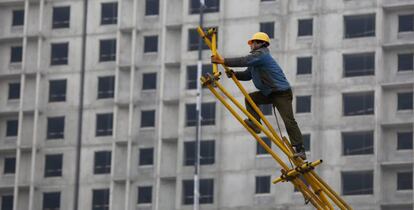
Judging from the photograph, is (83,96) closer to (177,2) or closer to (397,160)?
(177,2)

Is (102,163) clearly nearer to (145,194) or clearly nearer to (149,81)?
(145,194)

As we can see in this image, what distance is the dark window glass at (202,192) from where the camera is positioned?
146750mm

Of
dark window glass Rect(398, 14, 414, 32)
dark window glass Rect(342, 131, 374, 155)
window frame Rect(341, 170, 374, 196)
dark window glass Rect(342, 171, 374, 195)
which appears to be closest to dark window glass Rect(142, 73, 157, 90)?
dark window glass Rect(342, 131, 374, 155)

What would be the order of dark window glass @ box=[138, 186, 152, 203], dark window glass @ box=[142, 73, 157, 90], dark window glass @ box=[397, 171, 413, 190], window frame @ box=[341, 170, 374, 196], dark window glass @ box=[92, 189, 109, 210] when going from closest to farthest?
dark window glass @ box=[397, 171, 413, 190], window frame @ box=[341, 170, 374, 196], dark window glass @ box=[138, 186, 152, 203], dark window glass @ box=[92, 189, 109, 210], dark window glass @ box=[142, 73, 157, 90]

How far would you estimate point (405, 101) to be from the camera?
462 ft

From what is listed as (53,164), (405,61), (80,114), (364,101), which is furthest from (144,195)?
(405,61)

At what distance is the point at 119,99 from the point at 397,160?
3372 cm

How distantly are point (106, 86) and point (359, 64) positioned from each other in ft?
98.4

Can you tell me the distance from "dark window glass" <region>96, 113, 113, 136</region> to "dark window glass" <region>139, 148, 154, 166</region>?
174 inches

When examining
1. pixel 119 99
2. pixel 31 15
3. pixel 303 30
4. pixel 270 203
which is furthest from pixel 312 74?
pixel 31 15

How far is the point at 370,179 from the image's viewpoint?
139375mm

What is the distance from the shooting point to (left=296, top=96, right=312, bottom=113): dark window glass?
143125 millimetres

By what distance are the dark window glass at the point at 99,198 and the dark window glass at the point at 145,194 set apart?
153 inches

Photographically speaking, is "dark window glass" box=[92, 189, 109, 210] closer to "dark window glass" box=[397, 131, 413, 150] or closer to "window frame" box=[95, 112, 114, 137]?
"window frame" box=[95, 112, 114, 137]
